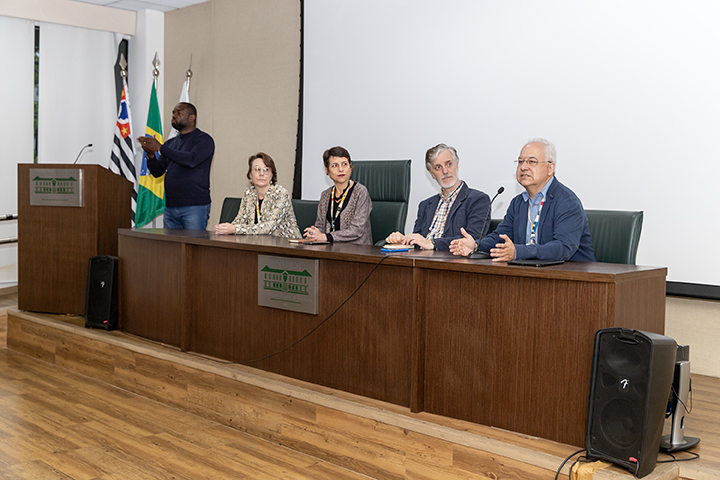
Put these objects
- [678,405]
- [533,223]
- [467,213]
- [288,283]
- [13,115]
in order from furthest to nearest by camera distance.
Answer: [13,115] < [467,213] < [288,283] < [533,223] < [678,405]

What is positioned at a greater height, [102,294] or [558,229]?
[558,229]

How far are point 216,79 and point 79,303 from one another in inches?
94.9

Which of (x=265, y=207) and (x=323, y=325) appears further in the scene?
(x=265, y=207)

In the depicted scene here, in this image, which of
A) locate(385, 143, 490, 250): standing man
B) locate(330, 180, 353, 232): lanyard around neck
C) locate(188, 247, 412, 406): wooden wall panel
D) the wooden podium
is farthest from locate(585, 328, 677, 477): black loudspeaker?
the wooden podium

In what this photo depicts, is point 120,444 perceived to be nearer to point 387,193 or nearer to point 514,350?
point 514,350

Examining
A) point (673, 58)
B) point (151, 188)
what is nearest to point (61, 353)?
point (151, 188)

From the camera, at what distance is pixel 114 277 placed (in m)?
3.86

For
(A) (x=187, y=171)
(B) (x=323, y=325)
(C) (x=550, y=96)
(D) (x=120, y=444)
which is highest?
(C) (x=550, y=96)

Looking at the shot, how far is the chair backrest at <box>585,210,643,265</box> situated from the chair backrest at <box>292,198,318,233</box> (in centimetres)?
182

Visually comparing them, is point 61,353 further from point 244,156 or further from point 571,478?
point 571,478

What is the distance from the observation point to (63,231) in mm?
4234

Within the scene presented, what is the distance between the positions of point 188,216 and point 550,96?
244 centimetres

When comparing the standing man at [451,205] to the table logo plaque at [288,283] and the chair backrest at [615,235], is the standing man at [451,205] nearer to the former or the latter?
the chair backrest at [615,235]

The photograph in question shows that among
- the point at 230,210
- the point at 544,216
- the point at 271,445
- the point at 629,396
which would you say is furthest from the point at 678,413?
the point at 230,210
